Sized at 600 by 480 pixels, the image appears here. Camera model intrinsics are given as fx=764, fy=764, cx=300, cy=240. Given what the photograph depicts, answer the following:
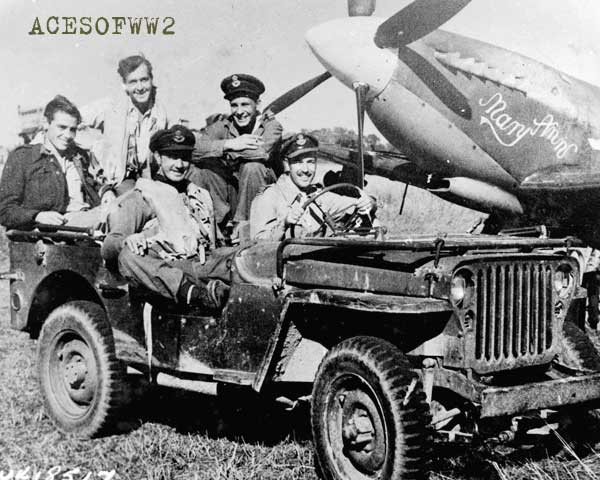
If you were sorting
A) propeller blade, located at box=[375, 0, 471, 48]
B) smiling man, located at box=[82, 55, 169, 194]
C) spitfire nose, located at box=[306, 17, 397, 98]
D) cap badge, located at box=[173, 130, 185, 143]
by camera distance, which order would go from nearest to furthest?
cap badge, located at box=[173, 130, 185, 143] < smiling man, located at box=[82, 55, 169, 194] < propeller blade, located at box=[375, 0, 471, 48] < spitfire nose, located at box=[306, 17, 397, 98]

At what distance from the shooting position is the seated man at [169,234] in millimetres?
4359

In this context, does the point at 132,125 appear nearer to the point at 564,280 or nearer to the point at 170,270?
the point at 170,270

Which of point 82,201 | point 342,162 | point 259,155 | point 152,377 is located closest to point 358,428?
point 152,377

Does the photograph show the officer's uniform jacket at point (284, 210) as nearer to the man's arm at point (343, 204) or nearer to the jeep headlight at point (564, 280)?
the man's arm at point (343, 204)

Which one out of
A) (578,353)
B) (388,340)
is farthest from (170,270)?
(578,353)

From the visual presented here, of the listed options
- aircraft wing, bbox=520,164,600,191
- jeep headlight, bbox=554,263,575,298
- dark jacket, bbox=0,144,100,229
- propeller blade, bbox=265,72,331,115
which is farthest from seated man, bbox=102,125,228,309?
propeller blade, bbox=265,72,331,115

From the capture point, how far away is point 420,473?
131 inches

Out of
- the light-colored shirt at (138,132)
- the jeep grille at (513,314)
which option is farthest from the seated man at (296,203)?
the light-colored shirt at (138,132)

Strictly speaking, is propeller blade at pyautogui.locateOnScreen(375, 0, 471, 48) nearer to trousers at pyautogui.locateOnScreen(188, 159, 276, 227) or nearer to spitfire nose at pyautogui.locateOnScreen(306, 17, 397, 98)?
spitfire nose at pyautogui.locateOnScreen(306, 17, 397, 98)

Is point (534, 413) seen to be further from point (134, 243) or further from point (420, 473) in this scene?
point (134, 243)

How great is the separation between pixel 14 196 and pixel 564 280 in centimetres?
435

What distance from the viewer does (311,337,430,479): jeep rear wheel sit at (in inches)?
131

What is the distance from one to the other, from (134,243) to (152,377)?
846 mm

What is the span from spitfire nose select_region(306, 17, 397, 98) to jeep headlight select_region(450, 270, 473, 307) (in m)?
4.94
